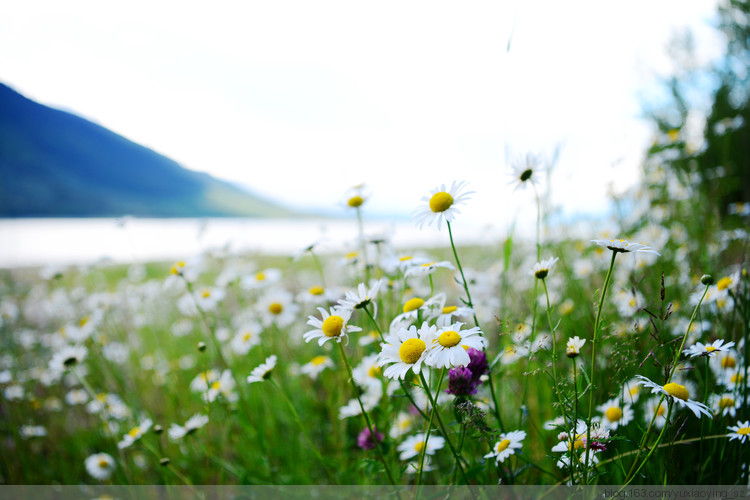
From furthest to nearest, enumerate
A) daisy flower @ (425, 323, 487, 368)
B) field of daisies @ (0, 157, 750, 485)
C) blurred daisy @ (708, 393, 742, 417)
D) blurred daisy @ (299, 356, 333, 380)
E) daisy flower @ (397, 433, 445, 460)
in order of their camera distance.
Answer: blurred daisy @ (299, 356, 333, 380)
daisy flower @ (397, 433, 445, 460)
blurred daisy @ (708, 393, 742, 417)
field of daisies @ (0, 157, 750, 485)
daisy flower @ (425, 323, 487, 368)

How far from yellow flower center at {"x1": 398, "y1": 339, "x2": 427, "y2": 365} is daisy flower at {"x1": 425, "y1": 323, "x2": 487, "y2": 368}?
0.09ft

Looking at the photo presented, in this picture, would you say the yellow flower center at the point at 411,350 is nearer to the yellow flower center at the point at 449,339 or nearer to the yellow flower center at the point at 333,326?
the yellow flower center at the point at 449,339

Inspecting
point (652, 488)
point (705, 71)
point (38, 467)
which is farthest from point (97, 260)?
point (705, 71)

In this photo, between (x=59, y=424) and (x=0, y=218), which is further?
(x=0, y=218)

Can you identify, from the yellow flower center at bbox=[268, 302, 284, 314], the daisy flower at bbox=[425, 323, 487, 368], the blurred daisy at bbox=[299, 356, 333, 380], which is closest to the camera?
the daisy flower at bbox=[425, 323, 487, 368]

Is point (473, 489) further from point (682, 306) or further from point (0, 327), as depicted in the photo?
point (0, 327)

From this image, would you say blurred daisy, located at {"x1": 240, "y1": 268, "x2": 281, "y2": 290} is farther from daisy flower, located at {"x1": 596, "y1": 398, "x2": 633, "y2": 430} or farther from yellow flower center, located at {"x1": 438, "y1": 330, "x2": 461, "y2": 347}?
daisy flower, located at {"x1": 596, "y1": 398, "x2": 633, "y2": 430}

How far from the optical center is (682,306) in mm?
1742

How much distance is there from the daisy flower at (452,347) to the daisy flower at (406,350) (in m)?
0.02

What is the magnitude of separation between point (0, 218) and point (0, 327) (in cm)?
81

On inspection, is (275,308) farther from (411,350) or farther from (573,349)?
(573,349)

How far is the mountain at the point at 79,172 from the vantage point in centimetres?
232

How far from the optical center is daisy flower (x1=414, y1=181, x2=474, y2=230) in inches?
35.4

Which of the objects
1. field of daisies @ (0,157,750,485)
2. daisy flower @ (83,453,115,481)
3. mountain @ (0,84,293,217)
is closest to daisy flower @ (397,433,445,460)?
field of daisies @ (0,157,750,485)
